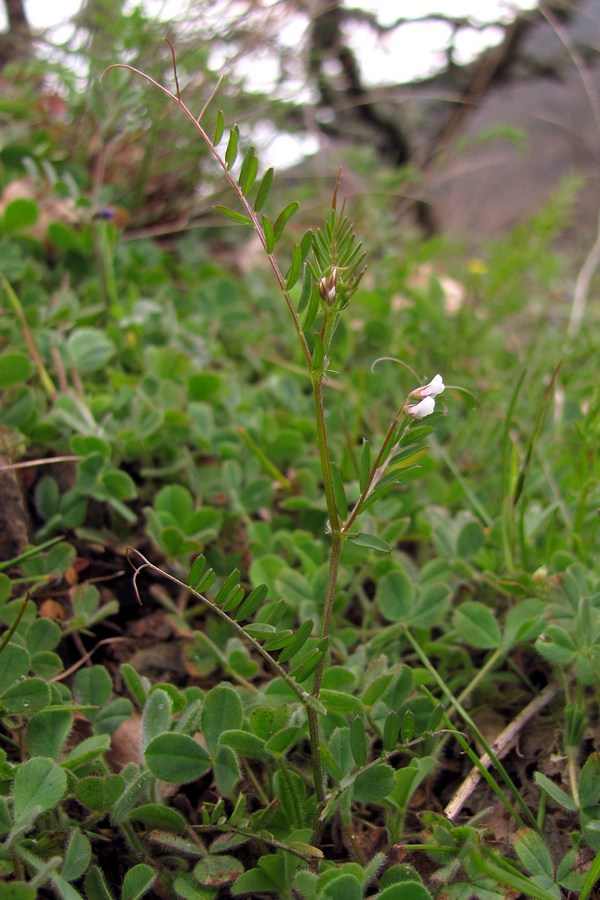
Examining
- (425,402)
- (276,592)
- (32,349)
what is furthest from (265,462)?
(425,402)

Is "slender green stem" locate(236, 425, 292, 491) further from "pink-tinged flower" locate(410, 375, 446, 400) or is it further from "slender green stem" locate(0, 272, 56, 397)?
"pink-tinged flower" locate(410, 375, 446, 400)

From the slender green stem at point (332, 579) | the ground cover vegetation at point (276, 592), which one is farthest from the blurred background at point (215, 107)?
the slender green stem at point (332, 579)

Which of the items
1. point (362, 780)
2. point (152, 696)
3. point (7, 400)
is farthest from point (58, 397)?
point (362, 780)

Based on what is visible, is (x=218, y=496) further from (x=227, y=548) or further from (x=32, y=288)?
(x=32, y=288)

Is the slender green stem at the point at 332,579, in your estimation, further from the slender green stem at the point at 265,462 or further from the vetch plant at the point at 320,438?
A: the slender green stem at the point at 265,462

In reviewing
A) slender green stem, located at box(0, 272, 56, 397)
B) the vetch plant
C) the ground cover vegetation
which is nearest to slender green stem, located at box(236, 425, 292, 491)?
the ground cover vegetation

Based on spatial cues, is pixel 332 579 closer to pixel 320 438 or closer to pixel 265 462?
pixel 320 438

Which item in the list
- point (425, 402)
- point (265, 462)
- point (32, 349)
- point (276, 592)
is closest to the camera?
point (425, 402)
